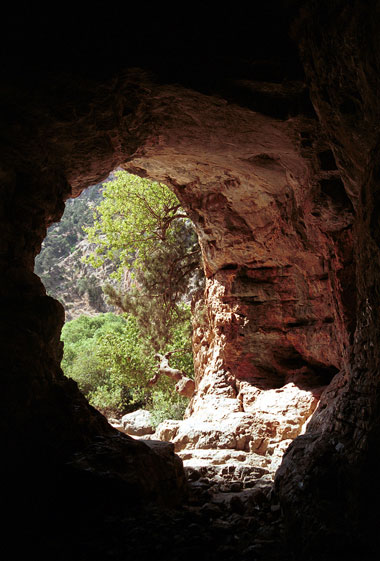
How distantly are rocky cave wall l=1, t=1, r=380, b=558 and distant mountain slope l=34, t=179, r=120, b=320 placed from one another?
3687 cm

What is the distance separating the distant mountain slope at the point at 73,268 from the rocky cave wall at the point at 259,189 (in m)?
36.9

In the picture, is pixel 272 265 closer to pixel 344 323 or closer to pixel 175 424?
pixel 344 323

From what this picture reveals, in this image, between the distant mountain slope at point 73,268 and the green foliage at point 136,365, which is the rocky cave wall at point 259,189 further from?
the distant mountain slope at point 73,268

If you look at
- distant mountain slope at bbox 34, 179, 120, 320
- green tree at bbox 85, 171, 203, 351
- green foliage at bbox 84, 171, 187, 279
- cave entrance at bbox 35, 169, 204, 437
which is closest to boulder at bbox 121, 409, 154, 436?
cave entrance at bbox 35, 169, 204, 437

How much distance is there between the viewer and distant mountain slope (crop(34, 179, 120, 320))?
153 feet

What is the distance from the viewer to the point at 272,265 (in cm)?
921

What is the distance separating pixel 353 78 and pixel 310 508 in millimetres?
3500

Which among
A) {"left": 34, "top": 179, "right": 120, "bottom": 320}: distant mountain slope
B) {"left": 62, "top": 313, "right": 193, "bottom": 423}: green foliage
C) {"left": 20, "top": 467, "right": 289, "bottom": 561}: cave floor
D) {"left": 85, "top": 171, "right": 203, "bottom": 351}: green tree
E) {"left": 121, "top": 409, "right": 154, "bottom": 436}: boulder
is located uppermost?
{"left": 34, "top": 179, "right": 120, "bottom": 320}: distant mountain slope

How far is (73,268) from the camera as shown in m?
50.6

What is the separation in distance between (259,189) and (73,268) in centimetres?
4519

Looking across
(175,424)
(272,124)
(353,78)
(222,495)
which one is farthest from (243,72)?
(175,424)

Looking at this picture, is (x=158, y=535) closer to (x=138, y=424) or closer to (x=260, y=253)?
(x=260, y=253)

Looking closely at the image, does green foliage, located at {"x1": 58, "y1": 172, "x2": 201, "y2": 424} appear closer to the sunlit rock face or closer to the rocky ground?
the sunlit rock face

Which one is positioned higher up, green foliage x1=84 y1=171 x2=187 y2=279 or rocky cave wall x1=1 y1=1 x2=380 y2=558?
green foliage x1=84 y1=171 x2=187 y2=279
